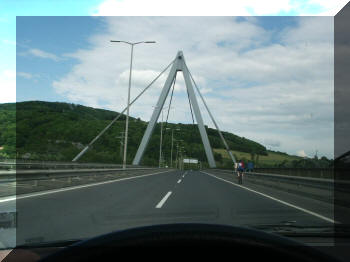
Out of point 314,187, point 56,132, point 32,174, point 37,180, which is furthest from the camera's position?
point 56,132

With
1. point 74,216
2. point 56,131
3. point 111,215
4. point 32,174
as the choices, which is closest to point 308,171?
point 32,174

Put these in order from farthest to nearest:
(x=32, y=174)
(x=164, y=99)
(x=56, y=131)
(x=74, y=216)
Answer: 1. (x=164, y=99)
2. (x=56, y=131)
3. (x=32, y=174)
4. (x=74, y=216)

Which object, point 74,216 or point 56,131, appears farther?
point 56,131

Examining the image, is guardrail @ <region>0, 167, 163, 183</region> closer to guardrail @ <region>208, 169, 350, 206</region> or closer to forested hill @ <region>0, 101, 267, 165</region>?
guardrail @ <region>208, 169, 350, 206</region>

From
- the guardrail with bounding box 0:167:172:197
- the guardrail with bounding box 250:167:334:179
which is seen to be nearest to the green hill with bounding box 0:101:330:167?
the guardrail with bounding box 0:167:172:197

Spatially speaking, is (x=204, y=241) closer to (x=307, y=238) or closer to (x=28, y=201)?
(x=307, y=238)

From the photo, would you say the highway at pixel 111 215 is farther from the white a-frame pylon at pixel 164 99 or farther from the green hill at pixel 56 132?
the white a-frame pylon at pixel 164 99

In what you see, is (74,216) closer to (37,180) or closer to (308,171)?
(37,180)

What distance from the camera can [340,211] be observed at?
9.26m

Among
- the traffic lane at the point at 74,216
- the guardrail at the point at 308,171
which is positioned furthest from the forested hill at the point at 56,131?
the guardrail at the point at 308,171

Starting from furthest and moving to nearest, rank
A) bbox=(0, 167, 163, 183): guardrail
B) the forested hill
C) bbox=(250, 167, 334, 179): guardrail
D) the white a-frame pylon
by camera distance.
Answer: the white a-frame pylon
the forested hill
bbox=(250, 167, 334, 179): guardrail
bbox=(0, 167, 163, 183): guardrail

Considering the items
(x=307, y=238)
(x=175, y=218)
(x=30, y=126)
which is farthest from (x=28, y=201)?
(x=30, y=126)

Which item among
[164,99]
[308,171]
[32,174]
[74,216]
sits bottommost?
[74,216]

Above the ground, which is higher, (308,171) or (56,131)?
(56,131)
